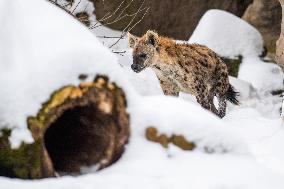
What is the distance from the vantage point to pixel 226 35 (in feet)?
42.1

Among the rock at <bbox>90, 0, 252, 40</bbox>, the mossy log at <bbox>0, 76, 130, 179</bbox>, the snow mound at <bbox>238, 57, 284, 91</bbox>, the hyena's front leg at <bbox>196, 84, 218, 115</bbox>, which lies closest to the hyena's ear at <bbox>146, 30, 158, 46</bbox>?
the hyena's front leg at <bbox>196, 84, 218, 115</bbox>

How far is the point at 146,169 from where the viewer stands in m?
4.29

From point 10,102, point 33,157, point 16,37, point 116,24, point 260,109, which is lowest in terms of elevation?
point 260,109

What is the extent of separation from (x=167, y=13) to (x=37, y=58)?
10031 mm

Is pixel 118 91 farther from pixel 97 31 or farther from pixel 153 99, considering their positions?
pixel 97 31

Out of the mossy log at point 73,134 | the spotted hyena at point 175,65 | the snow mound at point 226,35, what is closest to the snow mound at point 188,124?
the mossy log at point 73,134

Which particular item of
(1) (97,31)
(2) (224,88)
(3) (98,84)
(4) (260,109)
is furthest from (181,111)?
(1) (97,31)

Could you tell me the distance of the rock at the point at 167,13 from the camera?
1384 centimetres

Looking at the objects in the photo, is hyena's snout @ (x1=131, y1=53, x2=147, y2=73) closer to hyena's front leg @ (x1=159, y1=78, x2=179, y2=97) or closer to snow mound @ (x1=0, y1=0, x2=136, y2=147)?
hyena's front leg @ (x1=159, y1=78, x2=179, y2=97)

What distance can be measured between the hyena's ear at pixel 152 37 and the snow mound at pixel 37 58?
3.36 m

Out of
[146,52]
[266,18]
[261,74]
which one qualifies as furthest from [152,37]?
[266,18]

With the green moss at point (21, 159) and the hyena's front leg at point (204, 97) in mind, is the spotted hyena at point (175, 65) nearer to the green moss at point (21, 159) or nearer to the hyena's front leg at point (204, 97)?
the hyena's front leg at point (204, 97)

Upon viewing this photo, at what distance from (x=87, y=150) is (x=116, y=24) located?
969cm

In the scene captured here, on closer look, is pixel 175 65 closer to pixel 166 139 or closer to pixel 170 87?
pixel 170 87
